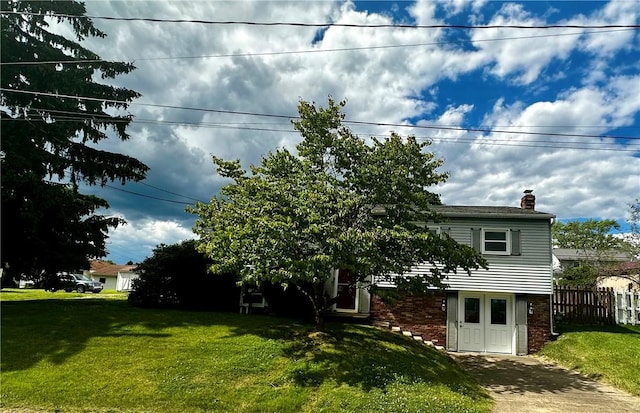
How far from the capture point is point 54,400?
7.81 metres

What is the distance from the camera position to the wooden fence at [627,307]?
17.6 metres

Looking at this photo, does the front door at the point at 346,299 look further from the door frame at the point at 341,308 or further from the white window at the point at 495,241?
the white window at the point at 495,241

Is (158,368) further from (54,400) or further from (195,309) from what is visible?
(195,309)

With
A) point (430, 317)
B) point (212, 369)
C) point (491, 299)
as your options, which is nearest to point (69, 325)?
point (212, 369)

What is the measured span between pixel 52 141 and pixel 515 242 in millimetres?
17842

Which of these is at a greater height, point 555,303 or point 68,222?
point 68,222

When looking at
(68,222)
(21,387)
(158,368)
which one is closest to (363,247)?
(158,368)

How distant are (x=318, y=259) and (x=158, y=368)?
4.16m

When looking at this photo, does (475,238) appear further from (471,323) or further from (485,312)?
(471,323)

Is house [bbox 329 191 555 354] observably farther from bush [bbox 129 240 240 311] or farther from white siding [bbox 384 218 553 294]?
bush [bbox 129 240 240 311]

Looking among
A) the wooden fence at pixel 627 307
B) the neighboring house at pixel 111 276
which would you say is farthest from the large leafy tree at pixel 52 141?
the neighboring house at pixel 111 276

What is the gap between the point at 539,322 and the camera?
16.3 meters

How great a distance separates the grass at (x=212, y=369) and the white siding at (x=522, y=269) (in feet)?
15.7

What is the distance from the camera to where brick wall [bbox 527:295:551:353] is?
16.1 metres
